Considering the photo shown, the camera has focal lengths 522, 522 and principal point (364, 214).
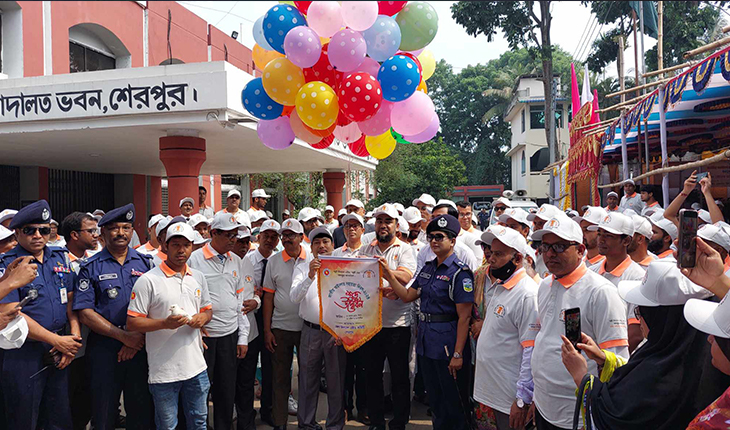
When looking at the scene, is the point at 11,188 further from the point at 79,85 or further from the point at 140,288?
the point at 140,288

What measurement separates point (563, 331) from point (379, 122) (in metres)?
2.77

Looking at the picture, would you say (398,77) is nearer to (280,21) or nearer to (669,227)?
(280,21)

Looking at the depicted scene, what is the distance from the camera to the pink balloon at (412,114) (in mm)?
4910

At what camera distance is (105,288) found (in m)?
3.86

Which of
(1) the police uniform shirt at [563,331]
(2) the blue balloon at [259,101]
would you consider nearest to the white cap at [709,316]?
(1) the police uniform shirt at [563,331]

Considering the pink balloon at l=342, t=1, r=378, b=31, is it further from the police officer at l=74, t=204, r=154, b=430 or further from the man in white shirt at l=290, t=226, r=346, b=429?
the police officer at l=74, t=204, r=154, b=430

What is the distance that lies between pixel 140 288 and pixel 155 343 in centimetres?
41

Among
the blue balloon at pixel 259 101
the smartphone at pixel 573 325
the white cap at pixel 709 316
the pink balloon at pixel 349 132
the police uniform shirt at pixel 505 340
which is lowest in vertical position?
the police uniform shirt at pixel 505 340

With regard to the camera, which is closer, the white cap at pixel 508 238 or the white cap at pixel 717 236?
the white cap at pixel 717 236

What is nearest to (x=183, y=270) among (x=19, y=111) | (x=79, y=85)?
(x=79, y=85)

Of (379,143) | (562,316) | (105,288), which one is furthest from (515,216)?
(105,288)

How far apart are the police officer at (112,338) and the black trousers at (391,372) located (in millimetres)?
1846

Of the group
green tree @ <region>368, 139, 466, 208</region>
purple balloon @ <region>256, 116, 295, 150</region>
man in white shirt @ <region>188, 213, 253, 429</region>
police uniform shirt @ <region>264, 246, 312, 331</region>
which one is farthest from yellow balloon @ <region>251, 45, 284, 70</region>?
green tree @ <region>368, 139, 466, 208</region>

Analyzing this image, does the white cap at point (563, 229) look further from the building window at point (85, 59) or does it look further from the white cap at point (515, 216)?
the building window at point (85, 59)
